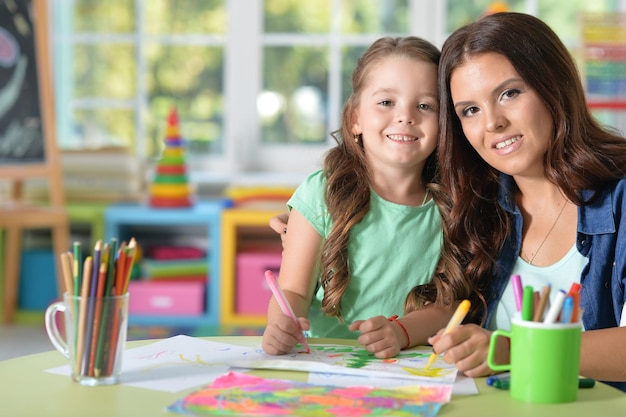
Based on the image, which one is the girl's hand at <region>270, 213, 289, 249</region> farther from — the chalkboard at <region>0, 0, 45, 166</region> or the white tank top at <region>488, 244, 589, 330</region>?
the chalkboard at <region>0, 0, 45, 166</region>

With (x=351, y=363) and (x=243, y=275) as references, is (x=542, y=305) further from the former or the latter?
(x=243, y=275)

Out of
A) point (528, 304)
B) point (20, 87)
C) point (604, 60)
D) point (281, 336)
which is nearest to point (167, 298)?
point (20, 87)

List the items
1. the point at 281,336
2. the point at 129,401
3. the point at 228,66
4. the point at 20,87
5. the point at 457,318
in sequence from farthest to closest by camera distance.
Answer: the point at 228,66 → the point at 20,87 → the point at 281,336 → the point at 457,318 → the point at 129,401

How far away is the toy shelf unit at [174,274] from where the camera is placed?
3924 millimetres

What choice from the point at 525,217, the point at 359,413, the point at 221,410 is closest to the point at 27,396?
the point at 221,410

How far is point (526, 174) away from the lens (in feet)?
5.28

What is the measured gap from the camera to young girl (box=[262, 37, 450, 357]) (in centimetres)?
164

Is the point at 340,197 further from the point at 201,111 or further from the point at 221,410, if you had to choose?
the point at 201,111

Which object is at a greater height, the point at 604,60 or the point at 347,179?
the point at 604,60

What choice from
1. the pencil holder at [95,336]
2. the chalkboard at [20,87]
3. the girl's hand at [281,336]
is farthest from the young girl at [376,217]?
the chalkboard at [20,87]

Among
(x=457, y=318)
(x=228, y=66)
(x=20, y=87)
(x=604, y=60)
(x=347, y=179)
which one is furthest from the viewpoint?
(x=228, y=66)

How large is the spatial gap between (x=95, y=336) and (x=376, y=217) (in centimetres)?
69

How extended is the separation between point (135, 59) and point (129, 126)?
322mm

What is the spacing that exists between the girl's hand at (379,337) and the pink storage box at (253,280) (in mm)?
2547
